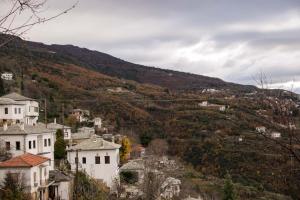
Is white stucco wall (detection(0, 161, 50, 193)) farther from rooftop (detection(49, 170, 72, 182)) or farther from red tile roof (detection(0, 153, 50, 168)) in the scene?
rooftop (detection(49, 170, 72, 182))

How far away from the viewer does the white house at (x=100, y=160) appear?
1566 inches

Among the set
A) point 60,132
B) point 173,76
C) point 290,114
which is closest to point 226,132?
point 60,132

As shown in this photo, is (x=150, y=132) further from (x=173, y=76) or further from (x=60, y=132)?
(x=173, y=76)

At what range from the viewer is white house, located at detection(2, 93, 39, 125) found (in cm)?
4706

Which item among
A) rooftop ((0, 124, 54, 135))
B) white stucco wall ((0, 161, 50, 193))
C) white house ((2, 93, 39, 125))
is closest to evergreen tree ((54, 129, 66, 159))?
white house ((2, 93, 39, 125))

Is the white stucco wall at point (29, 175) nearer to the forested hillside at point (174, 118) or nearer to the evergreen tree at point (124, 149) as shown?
the forested hillside at point (174, 118)

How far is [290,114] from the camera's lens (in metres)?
7.07

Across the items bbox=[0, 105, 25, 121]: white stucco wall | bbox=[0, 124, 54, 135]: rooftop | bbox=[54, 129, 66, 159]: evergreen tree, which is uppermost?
bbox=[0, 105, 25, 121]: white stucco wall

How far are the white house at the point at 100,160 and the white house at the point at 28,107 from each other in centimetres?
822

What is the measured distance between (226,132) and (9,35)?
70.2 m

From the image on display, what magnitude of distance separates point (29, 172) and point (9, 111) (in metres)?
15.2

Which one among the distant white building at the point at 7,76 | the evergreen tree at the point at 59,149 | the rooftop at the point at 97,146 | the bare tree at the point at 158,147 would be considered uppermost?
the distant white building at the point at 7,76

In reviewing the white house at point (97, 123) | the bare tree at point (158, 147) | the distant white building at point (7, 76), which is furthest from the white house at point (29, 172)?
the distant white building at point (7, 76)

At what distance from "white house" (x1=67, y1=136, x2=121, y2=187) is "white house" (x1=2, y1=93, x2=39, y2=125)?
8.22 m
